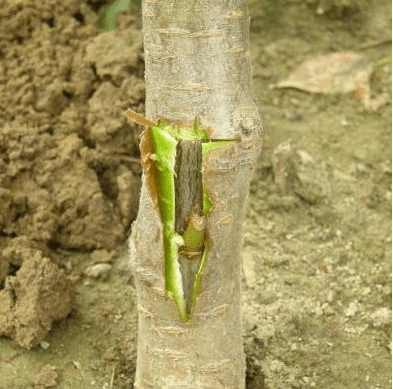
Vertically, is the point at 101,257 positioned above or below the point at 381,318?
above

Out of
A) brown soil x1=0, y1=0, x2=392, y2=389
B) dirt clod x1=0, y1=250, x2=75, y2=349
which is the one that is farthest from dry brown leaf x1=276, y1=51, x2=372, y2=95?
dirt clod x1=0, y1=250, x2=75, y2=349

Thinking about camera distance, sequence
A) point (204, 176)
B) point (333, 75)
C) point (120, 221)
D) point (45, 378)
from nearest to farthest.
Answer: point (204, 176) → point (45, 378) → point (120, 221) → point (333, 75)

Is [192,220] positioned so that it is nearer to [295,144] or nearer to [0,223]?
[0,223]

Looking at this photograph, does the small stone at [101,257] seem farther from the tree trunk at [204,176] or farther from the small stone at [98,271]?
the tree trunk at [204,176]

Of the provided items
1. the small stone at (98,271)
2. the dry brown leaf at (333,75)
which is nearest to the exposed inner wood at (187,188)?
the small stone at (98,271)

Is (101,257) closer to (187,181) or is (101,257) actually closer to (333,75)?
(187,181)

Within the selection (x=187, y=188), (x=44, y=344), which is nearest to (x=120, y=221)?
(x=44, y=344)

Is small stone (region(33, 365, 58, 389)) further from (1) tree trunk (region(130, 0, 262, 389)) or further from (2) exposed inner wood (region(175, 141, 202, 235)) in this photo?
(2) exposed inner wood (region(175, 141, 202, 235))
